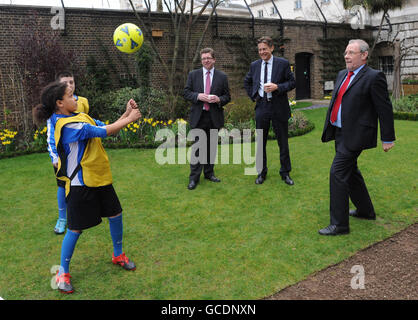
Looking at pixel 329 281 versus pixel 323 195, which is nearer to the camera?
pixel 329 281

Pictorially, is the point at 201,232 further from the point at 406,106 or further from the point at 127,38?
the point at 406,106

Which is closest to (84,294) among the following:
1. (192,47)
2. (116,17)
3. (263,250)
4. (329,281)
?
(263,250)

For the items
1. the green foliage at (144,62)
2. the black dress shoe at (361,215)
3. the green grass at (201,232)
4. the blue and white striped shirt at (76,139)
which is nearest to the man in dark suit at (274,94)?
the green grass at (201,232)

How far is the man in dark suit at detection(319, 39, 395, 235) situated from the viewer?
162 inches

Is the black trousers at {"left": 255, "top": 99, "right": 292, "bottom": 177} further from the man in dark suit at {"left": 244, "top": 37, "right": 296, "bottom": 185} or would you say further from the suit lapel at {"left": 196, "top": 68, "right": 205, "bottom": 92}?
the suit lapel at {"left": 196, "top": 68, "right": 205, "bottom": 92}

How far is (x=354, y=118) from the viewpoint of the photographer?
423 centimetres

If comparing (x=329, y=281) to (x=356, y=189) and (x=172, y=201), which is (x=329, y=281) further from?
(x=172, y=201)

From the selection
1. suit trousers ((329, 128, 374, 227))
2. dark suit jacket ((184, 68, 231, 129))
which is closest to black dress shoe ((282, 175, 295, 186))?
dark suit jacket ((184, 68, 231, 129))

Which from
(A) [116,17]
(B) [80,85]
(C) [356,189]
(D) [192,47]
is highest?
(A) [116,17]

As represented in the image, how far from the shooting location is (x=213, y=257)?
3.94 metres

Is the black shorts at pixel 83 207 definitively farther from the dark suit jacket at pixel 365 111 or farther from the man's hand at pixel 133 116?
the dark suit jacket at pixel 365 111

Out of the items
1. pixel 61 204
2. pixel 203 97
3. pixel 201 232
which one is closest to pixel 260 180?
pixel 203 97

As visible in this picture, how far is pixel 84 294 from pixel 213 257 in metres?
1.27

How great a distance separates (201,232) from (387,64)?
24.3 meters
